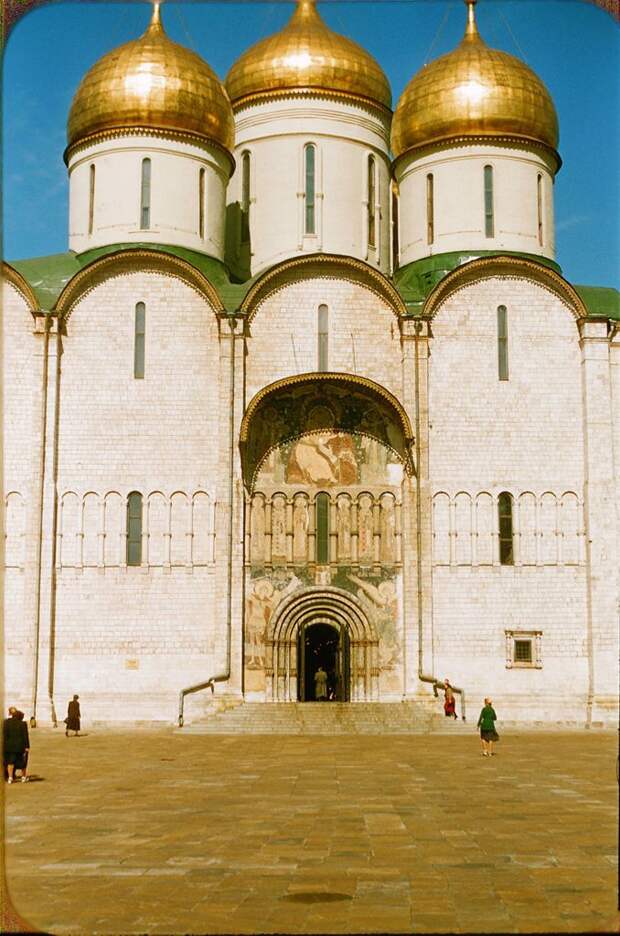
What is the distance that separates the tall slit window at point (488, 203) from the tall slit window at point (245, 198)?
502 centimetres

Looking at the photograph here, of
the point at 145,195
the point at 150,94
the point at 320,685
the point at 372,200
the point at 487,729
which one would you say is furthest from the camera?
the point at 372,200

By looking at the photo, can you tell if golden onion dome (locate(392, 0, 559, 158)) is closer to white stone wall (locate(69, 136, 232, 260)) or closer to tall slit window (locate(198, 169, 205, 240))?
white stone wall (locate(69, 136, 232, 260))

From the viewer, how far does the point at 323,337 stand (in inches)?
899

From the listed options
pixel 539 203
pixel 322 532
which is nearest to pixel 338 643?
pixel 322 532

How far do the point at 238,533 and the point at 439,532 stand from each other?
367cm

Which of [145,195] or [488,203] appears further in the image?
[488,203]

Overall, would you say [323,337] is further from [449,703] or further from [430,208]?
[449,703]

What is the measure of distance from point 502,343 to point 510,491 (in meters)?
2.83

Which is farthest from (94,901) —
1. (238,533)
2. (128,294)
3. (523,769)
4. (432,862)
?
(128,294)

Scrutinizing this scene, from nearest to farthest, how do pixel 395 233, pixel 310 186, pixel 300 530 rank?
pixel 300 530
pixel 310 186
pixel 395 233

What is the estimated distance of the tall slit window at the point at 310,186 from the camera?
82.8 ft

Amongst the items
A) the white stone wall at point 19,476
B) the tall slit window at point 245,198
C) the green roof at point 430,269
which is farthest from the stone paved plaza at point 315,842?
the tall slit window at point 245,198

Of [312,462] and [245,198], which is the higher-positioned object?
[245,198]

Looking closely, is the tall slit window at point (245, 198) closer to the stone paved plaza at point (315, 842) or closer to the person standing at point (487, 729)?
the stone paved plaza at point (315, 842)
